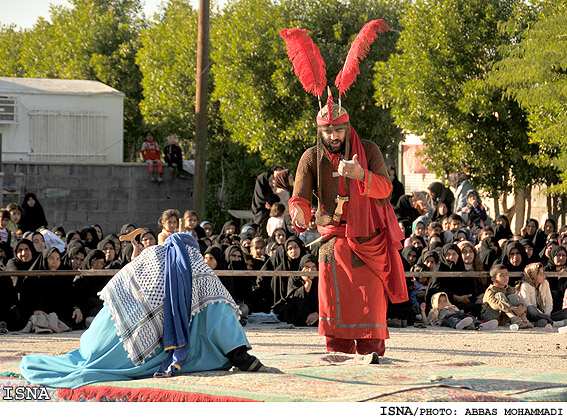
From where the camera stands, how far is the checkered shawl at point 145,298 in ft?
18.2

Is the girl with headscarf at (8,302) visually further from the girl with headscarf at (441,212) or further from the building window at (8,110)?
the building window at (8,110)

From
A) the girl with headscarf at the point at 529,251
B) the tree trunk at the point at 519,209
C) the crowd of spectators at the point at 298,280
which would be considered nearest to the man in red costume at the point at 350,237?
the crowd of spectators at the point at 298,280

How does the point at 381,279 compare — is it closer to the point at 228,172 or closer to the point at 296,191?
the point at 296,191

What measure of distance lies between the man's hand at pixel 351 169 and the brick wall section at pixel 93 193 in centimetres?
1593

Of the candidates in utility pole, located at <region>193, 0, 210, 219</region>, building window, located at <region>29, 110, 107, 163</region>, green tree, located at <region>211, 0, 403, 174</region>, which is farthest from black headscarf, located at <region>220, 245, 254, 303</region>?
building window, located at <region>29, 110, 107, 163</region>

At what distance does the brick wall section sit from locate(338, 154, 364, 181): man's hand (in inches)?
627

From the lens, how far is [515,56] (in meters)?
14.5

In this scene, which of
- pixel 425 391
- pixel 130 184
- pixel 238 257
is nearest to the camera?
pixel 425 391

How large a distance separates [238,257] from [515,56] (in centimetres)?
564

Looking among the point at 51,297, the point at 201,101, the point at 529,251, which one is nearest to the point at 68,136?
the point at 201,101

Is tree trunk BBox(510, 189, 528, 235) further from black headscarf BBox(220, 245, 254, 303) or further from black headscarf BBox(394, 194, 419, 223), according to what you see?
black headscarf BBox(220, 245, 254, 303)

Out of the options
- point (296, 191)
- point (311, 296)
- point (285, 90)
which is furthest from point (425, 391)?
point (285, 90)

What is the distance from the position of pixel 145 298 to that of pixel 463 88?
12.1m

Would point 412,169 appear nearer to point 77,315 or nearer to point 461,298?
point 461,298
